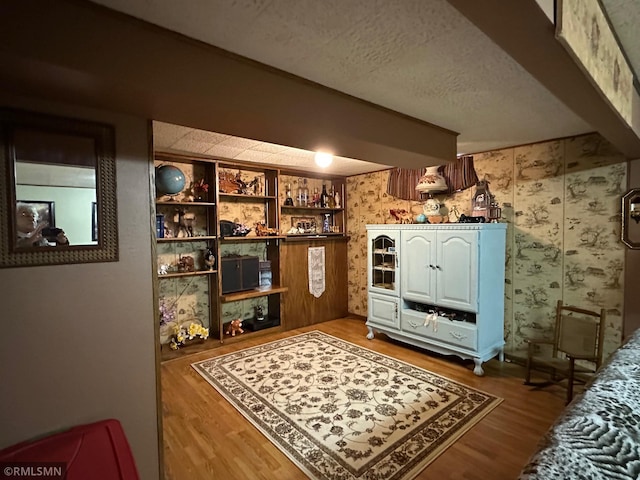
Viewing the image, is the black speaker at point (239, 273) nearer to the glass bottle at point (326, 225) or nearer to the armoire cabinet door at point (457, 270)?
the glass bottle at point (326, 225)

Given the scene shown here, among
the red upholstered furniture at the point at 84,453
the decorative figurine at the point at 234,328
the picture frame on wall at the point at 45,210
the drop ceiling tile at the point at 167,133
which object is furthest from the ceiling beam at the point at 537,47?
the decorative figurine at the point at 234,328

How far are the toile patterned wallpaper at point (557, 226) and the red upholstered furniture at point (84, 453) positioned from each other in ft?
11.6

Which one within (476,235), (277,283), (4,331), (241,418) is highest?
(476,235)

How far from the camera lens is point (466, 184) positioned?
3.61 meters

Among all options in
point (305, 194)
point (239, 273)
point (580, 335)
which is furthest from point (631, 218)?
point (239, 273)

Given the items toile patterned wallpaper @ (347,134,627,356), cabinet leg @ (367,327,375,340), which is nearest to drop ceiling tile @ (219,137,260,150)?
toile patterned wallpaper @ (347,134,627,356)

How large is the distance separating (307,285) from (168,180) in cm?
235

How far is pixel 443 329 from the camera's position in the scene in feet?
10.8

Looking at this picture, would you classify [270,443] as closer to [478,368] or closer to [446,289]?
[478,368]

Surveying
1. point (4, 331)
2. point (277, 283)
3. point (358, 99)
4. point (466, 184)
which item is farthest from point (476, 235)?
point (4, 331)

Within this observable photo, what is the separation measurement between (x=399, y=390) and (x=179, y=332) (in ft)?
8.40

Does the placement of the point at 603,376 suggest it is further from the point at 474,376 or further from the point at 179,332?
the point at 179,332

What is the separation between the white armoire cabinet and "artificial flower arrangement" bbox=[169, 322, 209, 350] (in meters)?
2.16

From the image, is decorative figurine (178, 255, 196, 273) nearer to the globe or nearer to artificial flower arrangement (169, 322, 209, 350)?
artificial flower arrangement (169, 322, 209, 350)
